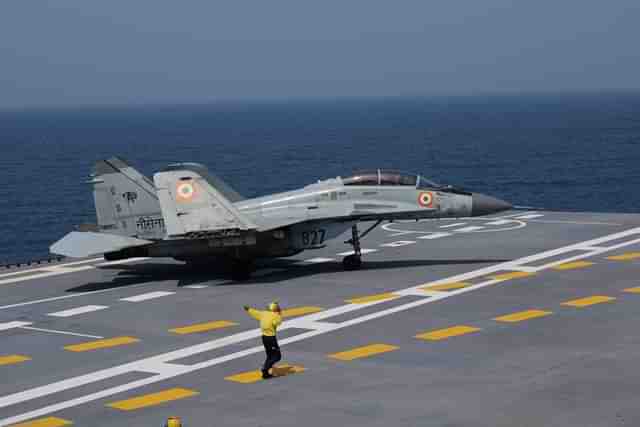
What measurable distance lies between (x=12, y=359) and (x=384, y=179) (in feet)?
56.7

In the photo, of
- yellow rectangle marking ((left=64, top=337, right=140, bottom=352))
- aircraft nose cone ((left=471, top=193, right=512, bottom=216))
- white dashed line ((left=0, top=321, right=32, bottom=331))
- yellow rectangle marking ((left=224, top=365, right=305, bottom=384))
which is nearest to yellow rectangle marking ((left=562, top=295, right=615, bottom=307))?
aircraft nose cone ((left=471, top=193, right=512, bottom=216))

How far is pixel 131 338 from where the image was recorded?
101 ft

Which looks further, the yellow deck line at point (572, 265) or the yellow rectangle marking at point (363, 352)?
the yellow deck line at point (572, 265)

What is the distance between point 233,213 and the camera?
38.8 m

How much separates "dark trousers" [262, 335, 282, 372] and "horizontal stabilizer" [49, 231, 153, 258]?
571 inches

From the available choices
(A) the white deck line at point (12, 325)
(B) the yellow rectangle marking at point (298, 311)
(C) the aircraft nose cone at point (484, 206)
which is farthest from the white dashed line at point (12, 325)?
(C) the aircraft nose cone at point (484, 206)

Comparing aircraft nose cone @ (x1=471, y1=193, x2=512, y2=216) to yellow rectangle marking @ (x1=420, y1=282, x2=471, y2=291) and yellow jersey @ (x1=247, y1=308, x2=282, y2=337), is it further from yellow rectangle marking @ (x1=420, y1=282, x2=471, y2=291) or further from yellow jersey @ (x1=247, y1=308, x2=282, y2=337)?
yellow jersey @ (x1=247, y1=308, x2=282, y2=337)

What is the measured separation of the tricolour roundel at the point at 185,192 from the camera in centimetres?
3869

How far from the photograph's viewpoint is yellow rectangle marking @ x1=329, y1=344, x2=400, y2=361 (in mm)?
27656

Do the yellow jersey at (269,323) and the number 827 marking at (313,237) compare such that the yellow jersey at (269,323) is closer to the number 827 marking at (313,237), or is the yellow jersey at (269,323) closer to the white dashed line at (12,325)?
the white dashed line at (12,325)

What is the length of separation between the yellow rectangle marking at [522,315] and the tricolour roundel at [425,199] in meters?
9.08

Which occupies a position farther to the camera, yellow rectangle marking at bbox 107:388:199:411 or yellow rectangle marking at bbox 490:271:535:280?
yellow rectangle marking at bbox 490:271:535:280

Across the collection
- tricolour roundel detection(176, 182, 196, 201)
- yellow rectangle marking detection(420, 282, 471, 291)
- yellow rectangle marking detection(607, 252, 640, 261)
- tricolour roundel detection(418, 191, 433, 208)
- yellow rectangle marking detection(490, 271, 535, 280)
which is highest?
tricolour roundel detection(176, 182, 196, 201)

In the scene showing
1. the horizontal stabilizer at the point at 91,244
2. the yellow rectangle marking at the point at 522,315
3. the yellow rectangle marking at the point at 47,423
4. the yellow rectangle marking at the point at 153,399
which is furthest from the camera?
the horizontal stabilizer at the point at 91,244
